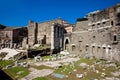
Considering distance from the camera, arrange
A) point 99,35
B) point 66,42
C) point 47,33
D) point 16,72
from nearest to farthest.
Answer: point 16,72, point 99,35, point 66,42, point 47,33

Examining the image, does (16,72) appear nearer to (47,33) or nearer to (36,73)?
(36,73)

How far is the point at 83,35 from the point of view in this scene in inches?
1262

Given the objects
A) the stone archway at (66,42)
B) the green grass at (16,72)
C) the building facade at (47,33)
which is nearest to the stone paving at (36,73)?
the green grass at (16,72)

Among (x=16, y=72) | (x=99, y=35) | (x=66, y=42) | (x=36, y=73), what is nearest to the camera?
(x=36, y=73)

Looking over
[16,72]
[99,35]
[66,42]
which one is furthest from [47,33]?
[16,72]

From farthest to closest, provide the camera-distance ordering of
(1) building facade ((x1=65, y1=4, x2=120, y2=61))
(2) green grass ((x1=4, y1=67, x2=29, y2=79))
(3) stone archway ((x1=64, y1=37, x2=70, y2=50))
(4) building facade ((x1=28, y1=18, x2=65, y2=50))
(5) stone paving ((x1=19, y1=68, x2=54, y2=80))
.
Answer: (4) building facade ((x1=28, y1=18, x2=65, y2=50)) < (3) stone archway ((x1=64, y1=37, x2=70, y2=50)) < (1) building facade ((x1=65, y1=4, x2=120, y2=61)) < (2) green grass ((x1=4, y1=67, x2=29, y2=79)) < (5) stone paving ((x1=19, y1=68, x2=54, y2=80))

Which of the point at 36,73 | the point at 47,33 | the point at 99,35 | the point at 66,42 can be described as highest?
the point at 47,33

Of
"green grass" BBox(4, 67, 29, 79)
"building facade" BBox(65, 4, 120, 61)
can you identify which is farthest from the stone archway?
"green grass" BBox(4, 67, 29, 79)

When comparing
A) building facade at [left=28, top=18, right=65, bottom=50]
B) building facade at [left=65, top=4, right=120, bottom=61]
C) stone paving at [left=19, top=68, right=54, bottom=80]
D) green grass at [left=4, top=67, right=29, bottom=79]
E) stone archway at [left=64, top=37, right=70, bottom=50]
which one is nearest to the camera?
stone paving at [left=19, top=68, right=54, bottom=80]

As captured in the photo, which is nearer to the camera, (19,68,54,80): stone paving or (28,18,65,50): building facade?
(19,68,54,80): stone paving

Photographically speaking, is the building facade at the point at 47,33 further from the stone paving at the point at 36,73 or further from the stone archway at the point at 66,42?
the stone paving at the point at 36,73

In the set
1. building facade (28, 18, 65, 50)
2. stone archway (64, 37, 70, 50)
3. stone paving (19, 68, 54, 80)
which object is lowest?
stone paving (19, 68, 54, 80)

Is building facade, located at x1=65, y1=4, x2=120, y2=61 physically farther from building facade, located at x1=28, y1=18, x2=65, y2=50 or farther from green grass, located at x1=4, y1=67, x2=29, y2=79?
green grass, located at x1=4, y1=67, x2=29, y2=79

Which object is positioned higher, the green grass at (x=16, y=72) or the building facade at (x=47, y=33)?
the building facade at (x=47, y=33)
